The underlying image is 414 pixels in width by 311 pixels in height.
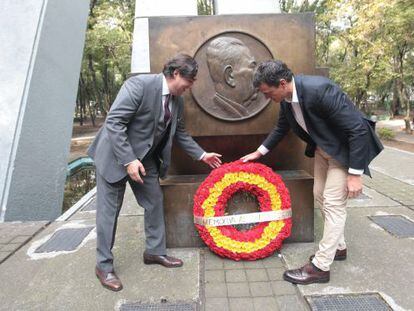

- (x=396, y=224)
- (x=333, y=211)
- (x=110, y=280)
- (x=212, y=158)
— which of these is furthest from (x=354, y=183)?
(x=110, y=280)

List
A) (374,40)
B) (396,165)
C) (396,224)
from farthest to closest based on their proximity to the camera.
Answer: (374,40) < (396,165) < (396,224)

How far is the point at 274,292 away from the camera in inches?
117

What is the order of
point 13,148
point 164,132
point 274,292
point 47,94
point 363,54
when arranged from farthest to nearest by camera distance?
point 363,54 → point 47,94 → point 13,148 → point 164,132 → point 274,292

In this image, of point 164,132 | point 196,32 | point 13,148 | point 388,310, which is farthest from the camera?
point 13,148

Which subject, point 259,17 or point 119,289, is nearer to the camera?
point 119,289

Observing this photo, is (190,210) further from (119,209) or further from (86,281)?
(86,281)

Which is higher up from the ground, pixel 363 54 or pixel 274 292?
pixel 363 54

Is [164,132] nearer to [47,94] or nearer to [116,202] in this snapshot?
[116,202]

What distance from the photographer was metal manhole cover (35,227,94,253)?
3891 mm

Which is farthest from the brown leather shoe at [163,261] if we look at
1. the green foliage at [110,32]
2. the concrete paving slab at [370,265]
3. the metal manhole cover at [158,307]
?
the green foliage at [110,32]

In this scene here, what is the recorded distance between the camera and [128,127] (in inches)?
120

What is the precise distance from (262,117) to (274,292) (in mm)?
1781

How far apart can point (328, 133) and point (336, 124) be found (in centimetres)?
12

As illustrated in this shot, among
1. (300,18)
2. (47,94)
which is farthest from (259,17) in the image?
(47,94)
